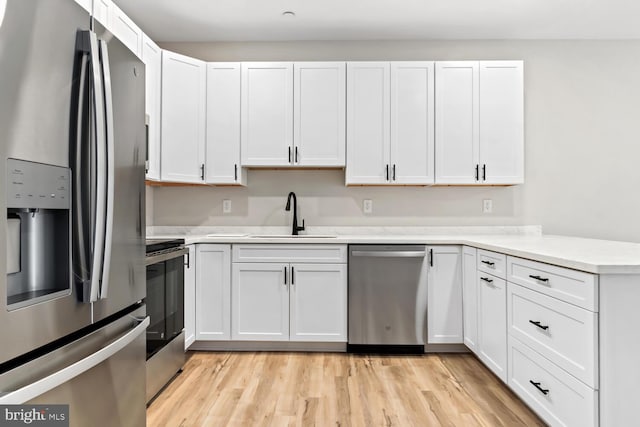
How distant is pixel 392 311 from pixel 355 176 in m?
1.12

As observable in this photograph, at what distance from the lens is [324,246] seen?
118 inches

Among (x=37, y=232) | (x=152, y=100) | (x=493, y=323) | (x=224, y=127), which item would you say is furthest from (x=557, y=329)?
(x=152, y=100)

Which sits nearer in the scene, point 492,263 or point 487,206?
point 492,263

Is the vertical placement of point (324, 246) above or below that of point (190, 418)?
above

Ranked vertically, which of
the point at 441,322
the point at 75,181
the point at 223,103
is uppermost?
the point at 223,103

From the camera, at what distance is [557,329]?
170cm

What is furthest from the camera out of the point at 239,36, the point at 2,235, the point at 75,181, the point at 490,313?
the point at 239,36

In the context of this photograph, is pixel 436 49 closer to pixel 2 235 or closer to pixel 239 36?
pixel 239 36

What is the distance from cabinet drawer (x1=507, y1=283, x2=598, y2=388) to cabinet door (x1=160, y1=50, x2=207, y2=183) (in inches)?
98.2

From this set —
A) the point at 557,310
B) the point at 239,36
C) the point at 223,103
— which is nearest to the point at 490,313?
the point at 557,310

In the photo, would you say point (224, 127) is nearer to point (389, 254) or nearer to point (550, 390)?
point (389, 254)

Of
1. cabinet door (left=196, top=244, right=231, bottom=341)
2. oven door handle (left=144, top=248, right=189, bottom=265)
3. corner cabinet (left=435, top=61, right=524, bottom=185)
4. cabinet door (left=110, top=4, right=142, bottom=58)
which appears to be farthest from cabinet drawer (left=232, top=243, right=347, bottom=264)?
cabinet door (left=110, top=4, right=142, bottom=58)

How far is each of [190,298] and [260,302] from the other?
515mm

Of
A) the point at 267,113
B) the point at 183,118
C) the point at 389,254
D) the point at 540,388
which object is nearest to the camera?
the point at 540,388
